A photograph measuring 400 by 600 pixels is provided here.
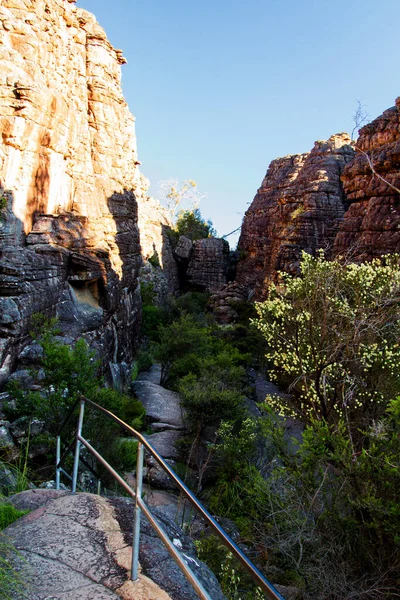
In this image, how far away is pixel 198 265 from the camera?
4753 centimetres

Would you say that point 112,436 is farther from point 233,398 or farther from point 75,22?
point 75,22

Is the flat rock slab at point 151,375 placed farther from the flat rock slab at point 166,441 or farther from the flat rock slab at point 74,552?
the flat rock slab at point 74,552

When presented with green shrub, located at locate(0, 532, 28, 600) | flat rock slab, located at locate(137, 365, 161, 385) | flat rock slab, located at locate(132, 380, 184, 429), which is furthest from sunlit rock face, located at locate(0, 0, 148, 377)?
green shrub, located at locate(0, 532, 28, 600)

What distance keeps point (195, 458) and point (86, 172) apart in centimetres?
1399

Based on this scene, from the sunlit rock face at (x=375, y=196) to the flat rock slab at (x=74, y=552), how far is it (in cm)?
1654

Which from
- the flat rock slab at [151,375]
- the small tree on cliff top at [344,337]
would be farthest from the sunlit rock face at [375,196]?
the flat rock slab at [151,375]

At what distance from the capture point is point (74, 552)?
275cm

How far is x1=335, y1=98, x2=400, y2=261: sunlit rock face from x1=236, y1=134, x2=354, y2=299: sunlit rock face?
6.29 m

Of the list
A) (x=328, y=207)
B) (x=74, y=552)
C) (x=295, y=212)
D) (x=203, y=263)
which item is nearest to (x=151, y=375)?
(x=295, y=212)

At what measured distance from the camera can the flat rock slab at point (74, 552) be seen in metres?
2.38

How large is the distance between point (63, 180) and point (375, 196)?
14823mm

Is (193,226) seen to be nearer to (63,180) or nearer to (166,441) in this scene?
(63,180)

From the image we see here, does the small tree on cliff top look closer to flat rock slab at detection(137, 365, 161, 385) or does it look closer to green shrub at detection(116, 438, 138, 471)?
green shrub at detection(116, 438, 138, 471)

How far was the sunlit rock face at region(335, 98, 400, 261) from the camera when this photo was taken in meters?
19.4
